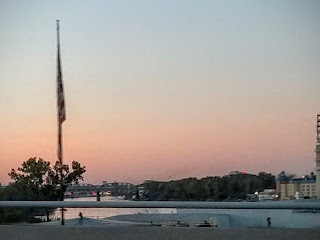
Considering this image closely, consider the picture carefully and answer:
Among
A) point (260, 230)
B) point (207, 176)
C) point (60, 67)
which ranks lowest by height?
point (260, 230)

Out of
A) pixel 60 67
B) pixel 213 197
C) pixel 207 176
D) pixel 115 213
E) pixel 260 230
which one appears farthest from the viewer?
pixel 60 67

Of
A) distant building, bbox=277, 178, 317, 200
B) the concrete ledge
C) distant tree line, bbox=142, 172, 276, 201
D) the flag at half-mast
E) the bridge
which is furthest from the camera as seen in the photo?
the flag at half-mast

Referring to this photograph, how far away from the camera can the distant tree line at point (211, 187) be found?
5.86m

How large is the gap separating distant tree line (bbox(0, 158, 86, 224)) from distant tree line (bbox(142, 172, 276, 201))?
926 mm

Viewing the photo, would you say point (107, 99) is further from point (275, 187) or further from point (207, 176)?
point (275, 187)

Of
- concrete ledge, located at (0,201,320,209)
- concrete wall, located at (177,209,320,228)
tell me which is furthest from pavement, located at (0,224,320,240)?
concrete ledge, located at (0,201,320,209)

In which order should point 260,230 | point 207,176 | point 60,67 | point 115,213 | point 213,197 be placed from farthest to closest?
point 60,67 < point 207,176 < point 213,197 < point 115,213 < point 260,230

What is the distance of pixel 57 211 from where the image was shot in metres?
5.36

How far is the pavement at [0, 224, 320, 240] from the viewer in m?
5.00

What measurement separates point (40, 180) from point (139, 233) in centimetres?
163

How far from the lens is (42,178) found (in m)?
6.33

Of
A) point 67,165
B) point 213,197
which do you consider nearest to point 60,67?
point 67,165

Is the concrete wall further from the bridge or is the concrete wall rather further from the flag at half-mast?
the flag at half-mast

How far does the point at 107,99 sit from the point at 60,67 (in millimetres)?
724
